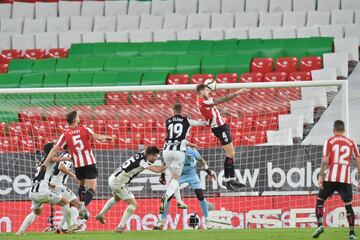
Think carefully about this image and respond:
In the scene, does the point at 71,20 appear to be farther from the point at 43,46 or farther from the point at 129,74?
the point at 129,74

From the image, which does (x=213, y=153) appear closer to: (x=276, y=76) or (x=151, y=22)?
(x=276, y=76)

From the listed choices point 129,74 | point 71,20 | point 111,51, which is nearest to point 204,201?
point 129,74

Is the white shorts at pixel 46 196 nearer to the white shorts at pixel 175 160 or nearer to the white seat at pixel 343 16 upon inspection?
the white shorts at pixel 175 160

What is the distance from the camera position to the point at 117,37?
28.2 metres

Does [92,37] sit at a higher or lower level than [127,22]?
lower

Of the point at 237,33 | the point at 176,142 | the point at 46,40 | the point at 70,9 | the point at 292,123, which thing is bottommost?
the point at 176,142

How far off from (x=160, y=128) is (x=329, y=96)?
3.38 m

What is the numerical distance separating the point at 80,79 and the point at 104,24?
3657 millimetres

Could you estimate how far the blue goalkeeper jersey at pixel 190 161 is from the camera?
1888 centimetres

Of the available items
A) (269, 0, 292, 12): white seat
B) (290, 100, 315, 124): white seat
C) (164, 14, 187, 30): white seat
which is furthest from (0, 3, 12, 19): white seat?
(290, 100, 315, 124): white seat

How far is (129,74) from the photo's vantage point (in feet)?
83.8

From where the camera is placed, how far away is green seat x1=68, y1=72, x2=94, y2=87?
2534 cm

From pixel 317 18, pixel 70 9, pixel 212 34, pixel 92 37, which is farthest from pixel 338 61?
pixel 70 9

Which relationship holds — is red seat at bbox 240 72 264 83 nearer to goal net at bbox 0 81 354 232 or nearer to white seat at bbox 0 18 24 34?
goal net at bbox 0 81 354 232
